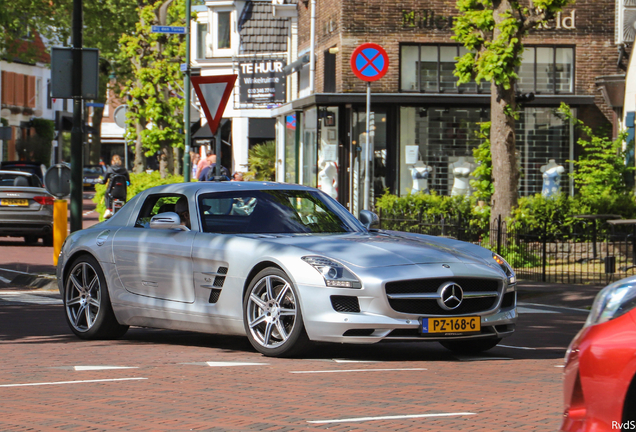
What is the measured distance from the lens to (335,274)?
766 centimetres

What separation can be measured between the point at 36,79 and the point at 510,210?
60.6 m

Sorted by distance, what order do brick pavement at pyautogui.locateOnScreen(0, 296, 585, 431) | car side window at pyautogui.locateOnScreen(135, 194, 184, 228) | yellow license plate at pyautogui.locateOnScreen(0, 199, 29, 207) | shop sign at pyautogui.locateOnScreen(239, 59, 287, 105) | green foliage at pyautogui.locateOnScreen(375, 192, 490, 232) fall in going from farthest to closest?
shop sign at pyautogui.locateOnScreen(239, 59, 287, 105) < yellow license plate at pyautogui.locateOnScreen(0, 199, 29, 207) < green foliage at pyautogui.locateOnScreen(375, 192, 490, 232) < car side window at pyautogui.locateOnScreen(135, 194, 184, 228) < brick pavement at pyautogui.locateOnScreen(0, 296, 585, 431)

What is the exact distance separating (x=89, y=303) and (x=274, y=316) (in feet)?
7.88

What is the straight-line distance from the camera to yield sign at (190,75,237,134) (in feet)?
45.3

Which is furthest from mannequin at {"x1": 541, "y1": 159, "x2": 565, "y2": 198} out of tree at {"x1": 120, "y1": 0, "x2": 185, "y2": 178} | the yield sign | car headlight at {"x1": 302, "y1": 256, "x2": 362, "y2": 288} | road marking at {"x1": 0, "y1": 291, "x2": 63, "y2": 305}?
car headlight at {"x1": 302, "y1": 256, "x2": 362, "y2": 288}

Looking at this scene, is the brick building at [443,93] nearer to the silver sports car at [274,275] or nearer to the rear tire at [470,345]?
the silver sports car at [274,275]

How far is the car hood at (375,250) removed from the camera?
7.76 m

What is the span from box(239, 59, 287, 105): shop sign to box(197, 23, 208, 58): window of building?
680 inches

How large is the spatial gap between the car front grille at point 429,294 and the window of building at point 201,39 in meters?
52.2

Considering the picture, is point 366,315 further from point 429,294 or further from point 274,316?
point 274,316

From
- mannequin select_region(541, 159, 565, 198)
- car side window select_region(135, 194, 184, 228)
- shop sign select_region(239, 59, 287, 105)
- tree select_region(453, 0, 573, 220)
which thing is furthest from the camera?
shop sign select_region(239, 59, 287, 105)

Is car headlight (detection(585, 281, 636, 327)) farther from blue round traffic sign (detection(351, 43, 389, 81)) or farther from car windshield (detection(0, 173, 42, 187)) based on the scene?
car windshield (detection(0, 173, 42, 187))

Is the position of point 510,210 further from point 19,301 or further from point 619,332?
point 619,332

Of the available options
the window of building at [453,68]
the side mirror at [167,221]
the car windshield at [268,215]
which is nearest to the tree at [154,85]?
the window of building at [453,68]
